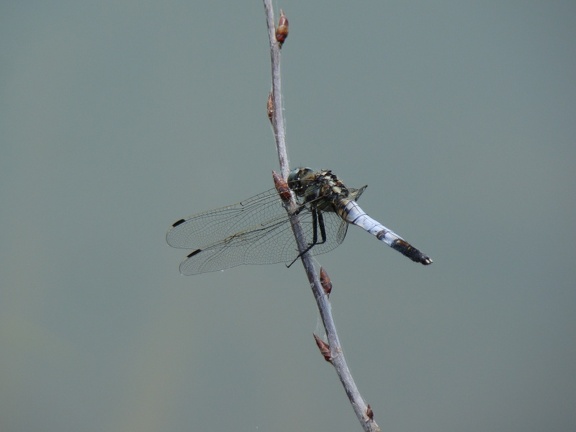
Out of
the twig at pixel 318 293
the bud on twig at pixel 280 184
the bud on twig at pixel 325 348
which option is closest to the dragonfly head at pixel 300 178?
the twig at pixel 318 293

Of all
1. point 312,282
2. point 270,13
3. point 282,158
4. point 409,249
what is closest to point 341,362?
point 312,282

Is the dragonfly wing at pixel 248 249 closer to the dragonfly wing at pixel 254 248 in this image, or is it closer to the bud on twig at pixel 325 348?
the dragonfly wing at pixel 254 248

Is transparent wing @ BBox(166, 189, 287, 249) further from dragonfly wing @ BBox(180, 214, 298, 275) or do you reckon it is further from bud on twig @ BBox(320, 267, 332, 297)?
bud on twig @ BBox(320, 267, 332, 297)

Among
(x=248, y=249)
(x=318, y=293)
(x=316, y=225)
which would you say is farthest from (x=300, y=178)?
(x=318, y=293)

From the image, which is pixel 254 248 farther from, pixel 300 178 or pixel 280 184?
pixel 280 184

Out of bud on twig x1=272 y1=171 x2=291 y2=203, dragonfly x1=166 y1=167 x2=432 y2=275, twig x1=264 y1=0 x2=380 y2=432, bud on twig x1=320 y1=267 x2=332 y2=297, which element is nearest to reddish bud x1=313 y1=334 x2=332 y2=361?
twig x1=264 y1=0 x2=380 y2=432

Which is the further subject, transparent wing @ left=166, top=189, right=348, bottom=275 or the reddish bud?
transparent wing @ left=166, top=189, right=348, bottom=275
